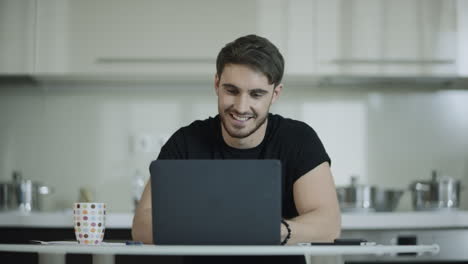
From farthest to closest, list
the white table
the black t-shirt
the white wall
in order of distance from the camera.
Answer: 1. the white wall
2. the black t-shirt
3. the white table

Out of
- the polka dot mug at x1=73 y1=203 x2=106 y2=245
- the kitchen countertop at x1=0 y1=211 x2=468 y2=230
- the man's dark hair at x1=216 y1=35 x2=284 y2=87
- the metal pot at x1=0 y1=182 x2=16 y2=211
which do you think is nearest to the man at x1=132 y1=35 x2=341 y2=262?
the man's dark hair at x1=216 y1=35 x2=284 y2=87

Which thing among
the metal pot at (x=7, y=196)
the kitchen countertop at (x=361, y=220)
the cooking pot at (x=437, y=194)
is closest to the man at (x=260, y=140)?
the kitchen countertop at (x=361, y=220)

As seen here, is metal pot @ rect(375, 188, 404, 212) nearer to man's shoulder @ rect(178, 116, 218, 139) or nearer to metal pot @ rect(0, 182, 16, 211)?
man's shoulder @ rect(178, 116, 218, 139)

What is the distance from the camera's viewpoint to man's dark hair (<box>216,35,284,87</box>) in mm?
1904

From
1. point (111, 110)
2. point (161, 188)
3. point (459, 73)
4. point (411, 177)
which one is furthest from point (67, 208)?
point (161, 188)

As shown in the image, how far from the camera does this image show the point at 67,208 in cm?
352

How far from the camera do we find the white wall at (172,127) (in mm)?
3562

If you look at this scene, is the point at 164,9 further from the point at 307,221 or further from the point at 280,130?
the point at 307,221

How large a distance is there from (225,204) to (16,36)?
2231 mm

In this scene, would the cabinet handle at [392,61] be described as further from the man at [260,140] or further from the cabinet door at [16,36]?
the cabinet door at [16,36]

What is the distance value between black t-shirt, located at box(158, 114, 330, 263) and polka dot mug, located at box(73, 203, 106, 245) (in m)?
0.49

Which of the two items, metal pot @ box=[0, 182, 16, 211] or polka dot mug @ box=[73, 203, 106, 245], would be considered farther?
metal pot @ box=[0, 182, 16, 211]

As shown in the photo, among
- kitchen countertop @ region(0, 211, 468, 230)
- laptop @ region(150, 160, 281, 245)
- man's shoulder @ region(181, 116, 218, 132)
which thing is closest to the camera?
laptop @ region(150, 160, 281, 245)

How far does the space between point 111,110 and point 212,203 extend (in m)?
2.33
